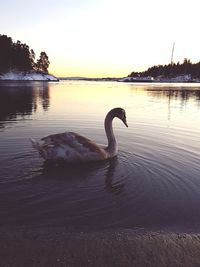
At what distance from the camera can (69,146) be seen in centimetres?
956

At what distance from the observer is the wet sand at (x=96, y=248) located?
15.6 feet

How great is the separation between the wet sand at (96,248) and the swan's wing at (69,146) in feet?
13.3

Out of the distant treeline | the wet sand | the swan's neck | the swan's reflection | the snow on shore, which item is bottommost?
the snow on shore

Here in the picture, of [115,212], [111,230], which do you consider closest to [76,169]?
[115,212]

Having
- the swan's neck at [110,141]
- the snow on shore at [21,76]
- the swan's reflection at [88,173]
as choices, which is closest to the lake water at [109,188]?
the swan's reflection at [88,173]

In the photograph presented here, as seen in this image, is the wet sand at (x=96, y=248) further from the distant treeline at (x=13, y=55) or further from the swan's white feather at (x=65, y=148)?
the distant treeline at (x=13, y=55)

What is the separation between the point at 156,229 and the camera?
5.94 m

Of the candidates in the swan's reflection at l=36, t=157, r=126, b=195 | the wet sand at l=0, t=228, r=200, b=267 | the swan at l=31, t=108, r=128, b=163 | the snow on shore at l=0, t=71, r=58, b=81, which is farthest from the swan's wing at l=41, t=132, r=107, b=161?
the snow on shore at l=0, t=71, r=58, b=81

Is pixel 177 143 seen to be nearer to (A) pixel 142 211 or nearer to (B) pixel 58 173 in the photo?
(B) pixel 58 173

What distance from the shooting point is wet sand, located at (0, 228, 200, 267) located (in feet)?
15.6

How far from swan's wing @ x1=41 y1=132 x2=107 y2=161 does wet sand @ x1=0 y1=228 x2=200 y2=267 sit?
4048 millimetres

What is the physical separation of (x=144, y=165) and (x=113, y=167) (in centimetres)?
102

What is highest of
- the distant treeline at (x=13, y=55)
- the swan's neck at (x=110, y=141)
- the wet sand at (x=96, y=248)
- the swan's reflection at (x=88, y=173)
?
the distant treeline at (x=13, y=55)

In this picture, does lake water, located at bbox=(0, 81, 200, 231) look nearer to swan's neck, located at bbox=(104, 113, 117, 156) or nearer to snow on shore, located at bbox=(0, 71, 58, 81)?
swan's neck, located at bbox=(104, 113, 117, 156)
